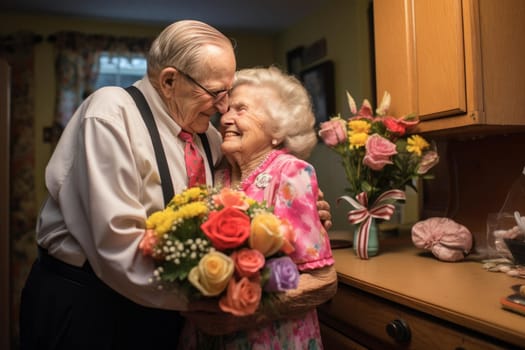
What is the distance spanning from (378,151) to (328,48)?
2.41 meters

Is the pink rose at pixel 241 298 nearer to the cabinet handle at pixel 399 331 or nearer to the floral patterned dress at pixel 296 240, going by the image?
the floral patterned dress at pixel 296 240

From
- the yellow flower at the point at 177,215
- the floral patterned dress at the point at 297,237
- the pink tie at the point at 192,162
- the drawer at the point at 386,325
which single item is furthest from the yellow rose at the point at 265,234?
the drawer at the point at 386,325

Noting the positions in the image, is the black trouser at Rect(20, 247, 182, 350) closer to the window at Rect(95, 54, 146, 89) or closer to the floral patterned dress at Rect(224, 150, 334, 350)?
the floral patterned dress at Rect(224, 150, 334, 350)

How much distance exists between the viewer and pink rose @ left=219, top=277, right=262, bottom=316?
0.92 metres

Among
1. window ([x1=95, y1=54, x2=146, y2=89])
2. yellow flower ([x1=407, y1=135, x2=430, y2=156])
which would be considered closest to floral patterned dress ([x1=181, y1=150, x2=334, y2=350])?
yellow flower ([x1=407, y1=135, x2=430, y2=156])

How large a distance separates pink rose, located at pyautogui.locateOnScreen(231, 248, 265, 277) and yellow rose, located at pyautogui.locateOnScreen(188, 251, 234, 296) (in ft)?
0.07

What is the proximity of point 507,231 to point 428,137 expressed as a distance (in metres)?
0.52

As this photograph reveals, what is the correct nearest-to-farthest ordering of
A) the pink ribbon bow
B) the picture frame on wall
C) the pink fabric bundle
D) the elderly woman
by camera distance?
the elderly woman → the pink fabric bundle → the pink ribbon bow → the picture frame on wall

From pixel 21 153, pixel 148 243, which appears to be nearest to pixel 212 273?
pixel 148 243

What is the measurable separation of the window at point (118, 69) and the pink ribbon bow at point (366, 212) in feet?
10.2

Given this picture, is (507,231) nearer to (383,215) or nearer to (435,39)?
(383,215)

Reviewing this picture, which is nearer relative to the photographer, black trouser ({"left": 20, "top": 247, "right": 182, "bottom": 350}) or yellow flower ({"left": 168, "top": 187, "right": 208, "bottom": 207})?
yellow flower ({"left": 168, "top": 187, "right": 208, "bottom": 207})

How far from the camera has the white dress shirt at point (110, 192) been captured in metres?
1.02

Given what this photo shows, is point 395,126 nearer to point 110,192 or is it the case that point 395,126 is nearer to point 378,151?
point 378,151
